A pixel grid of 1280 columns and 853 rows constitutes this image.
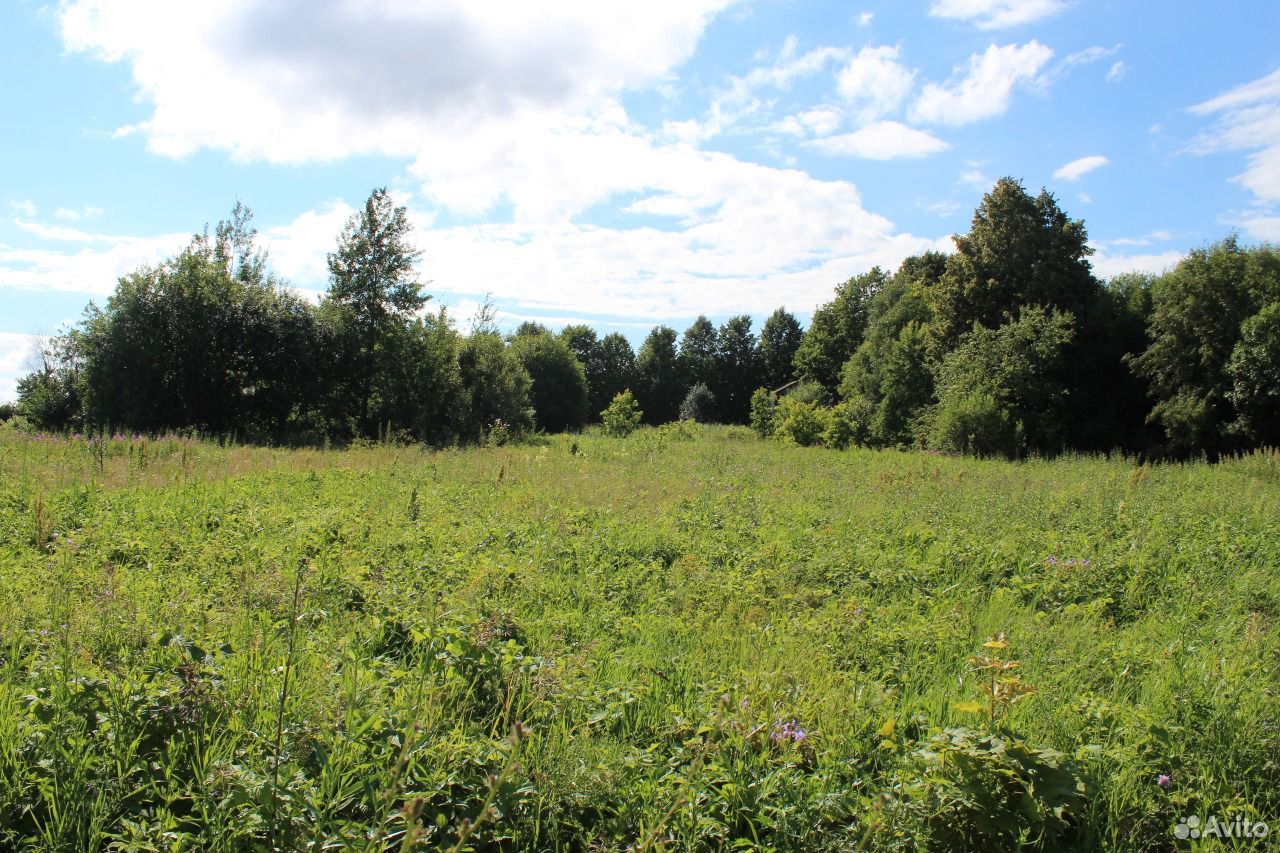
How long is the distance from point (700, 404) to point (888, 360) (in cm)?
2523

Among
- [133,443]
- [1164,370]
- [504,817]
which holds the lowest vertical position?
[504,817]

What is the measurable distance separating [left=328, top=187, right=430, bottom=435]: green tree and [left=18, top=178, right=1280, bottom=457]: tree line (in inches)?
1.9

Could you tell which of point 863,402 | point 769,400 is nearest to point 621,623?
point 863,402

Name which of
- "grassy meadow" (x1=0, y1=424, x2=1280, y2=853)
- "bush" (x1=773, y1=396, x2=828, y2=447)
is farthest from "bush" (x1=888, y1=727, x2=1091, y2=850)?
"bush" (x1=773, y1=396, x2=828, y2=447)

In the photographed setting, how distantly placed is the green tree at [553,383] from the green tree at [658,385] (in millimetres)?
16366

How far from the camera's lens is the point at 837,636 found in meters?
4.43

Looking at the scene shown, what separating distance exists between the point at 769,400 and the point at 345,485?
1208 inches

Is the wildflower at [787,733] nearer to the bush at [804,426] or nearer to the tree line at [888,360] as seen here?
the tree line at [888,360]

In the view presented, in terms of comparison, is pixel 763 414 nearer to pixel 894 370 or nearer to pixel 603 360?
pixel 894 370

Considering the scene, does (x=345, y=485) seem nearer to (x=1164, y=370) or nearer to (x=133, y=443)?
(x=133, y=443)

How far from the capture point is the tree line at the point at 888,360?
69.4 ft

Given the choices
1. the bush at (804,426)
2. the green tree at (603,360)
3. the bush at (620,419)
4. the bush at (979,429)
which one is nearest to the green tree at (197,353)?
the bush at (620,419)

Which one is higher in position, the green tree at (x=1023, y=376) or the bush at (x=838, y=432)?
the green tree at (x=1023, y=376)

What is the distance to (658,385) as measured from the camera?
200 feet
